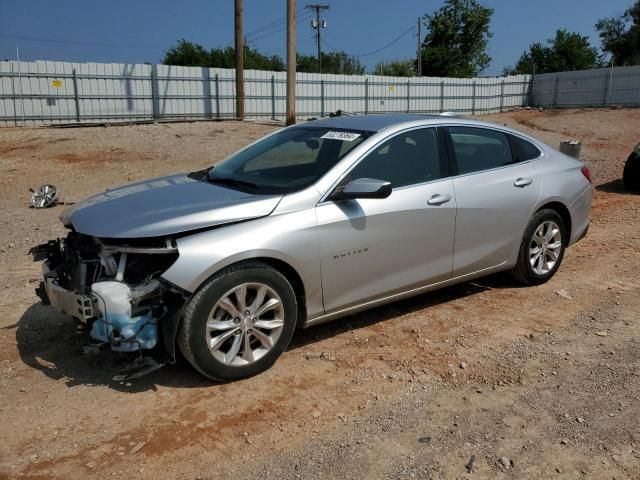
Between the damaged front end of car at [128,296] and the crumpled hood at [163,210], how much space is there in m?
0.08

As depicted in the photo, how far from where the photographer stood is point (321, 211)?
4.04 meters

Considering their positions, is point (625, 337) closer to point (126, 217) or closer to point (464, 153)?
point (464, 153)

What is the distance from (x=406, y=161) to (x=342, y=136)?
0.52m

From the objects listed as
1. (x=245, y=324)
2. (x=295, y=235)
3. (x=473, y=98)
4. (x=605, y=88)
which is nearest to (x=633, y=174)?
(x=295, y=235)

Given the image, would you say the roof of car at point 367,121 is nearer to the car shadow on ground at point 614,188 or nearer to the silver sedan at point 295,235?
the silver sedan at point 295,235

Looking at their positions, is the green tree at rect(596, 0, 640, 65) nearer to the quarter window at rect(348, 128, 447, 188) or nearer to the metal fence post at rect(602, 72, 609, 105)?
the metal fence post at rect(602, 72, 609, 105)

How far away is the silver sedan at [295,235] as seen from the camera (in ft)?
11.7

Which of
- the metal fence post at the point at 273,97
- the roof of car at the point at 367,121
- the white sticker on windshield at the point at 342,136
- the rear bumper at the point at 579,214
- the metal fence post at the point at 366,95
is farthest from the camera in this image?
the metal fence post at the point at 366,95

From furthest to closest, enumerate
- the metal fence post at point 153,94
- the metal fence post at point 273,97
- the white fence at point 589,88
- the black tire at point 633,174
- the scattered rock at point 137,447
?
the white fence at point 589,88 < the metal fence post at point 273,97 < the metal fence post at point 153,94 < the black tire at point 633,174 < the scattered rock at point 137,447

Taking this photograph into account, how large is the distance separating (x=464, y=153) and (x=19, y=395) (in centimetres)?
367

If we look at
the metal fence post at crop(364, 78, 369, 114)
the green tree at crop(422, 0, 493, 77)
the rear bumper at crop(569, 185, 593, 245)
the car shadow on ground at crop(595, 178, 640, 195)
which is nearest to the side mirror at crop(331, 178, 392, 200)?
the rear bumper at crop(569, 185, 593, 245)

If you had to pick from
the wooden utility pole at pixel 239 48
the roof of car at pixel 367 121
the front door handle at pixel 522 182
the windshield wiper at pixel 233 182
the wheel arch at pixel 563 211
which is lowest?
the wheel arch at pixel 563 211

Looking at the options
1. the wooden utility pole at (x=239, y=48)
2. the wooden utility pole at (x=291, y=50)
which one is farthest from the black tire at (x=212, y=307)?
the wooden utility pole at (x=239, y=48)

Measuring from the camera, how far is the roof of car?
4.70 meters
